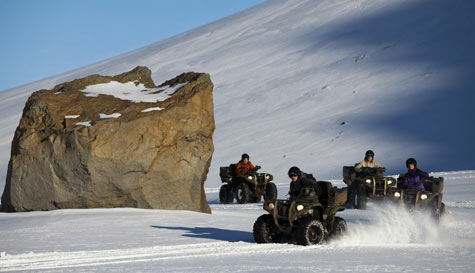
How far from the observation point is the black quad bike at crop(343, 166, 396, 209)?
19.2 meters

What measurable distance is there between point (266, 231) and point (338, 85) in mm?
35902

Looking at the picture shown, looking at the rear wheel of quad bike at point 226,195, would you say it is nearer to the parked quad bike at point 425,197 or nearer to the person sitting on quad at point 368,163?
the person sitting on quad at point 368,163

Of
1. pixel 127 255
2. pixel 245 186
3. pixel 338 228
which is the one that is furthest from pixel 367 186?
pixel 127 255

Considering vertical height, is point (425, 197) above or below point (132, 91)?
below

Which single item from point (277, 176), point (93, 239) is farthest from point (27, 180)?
→ point (277, 176)

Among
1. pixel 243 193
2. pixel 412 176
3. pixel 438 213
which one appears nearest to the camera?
pixel 438 213

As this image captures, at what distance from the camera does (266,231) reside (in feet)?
39.5

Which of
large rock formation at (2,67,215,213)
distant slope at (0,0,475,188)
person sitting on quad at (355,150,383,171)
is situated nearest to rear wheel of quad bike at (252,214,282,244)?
large rock formation at (2,67,215,213)

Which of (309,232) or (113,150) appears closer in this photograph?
(309,232)

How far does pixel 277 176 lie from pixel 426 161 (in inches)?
262

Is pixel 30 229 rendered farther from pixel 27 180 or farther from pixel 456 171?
pixel 456 171

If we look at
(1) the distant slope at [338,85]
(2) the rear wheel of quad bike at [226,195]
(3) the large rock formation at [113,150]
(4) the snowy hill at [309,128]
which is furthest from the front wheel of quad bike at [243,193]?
(1) the distant slope at [338,85]

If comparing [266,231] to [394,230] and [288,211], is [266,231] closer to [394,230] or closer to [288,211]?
[288,211]

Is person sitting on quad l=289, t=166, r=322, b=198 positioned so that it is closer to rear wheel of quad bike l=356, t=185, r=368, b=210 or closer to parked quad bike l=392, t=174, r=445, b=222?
parked quad bike l=392, t=174, r=445, b=222
